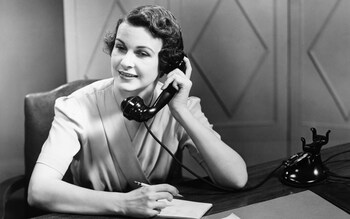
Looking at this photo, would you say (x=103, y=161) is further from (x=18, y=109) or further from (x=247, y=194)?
(x=18, y=109)

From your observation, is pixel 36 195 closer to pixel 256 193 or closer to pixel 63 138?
pixel 63 138

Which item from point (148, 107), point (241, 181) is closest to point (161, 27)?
point (148, 107)

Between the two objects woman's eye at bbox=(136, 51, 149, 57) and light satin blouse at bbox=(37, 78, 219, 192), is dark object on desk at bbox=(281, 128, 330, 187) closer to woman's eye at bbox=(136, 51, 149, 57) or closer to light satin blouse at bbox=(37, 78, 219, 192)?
light satin blouse at bbox=(37, 78, 219, 192)

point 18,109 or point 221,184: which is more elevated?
point 18,109

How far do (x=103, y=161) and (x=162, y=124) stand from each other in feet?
0.68

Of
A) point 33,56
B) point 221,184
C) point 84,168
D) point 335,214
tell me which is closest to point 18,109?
point 33,56

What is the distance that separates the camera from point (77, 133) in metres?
1.30

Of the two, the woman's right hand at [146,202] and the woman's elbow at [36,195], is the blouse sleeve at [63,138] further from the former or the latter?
the woman's right hand at [146,202]

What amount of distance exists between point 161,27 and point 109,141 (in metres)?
0.36

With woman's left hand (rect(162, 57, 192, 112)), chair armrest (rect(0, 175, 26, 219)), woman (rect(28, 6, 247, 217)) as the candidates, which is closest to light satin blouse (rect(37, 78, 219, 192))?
woman (rect(28, 6, 247, 217))

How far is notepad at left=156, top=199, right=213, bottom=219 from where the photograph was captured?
40.2 inches

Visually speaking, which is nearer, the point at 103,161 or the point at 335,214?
the point at 335,214

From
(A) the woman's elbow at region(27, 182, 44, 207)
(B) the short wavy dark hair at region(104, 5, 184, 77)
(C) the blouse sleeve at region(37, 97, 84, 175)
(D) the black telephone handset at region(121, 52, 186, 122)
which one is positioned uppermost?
(B) the short wavy dark hair at region(104, 5, 184, 77)

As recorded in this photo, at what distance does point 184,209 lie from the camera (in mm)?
1062
